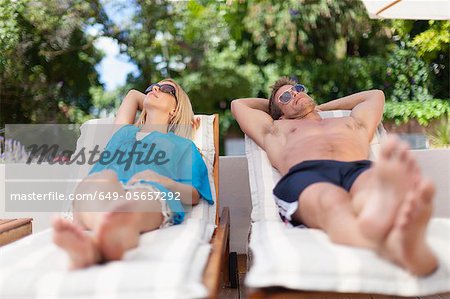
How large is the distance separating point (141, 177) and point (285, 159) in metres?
0.74

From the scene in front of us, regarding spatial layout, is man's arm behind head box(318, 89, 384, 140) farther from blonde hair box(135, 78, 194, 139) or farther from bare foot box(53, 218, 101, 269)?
bare foot box(53, 218, 101, 269)

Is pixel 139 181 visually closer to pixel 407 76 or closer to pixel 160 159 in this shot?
pixel 160 159

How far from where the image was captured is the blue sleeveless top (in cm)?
261

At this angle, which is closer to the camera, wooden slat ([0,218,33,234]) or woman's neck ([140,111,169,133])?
wooden slat ([0,218,33,234])

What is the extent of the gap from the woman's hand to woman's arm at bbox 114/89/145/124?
22.7 inches

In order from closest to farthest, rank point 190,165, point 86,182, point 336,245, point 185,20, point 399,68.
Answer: point 336,245 → point 86,182 → point 190,165 → point 399,68 → point 185,20

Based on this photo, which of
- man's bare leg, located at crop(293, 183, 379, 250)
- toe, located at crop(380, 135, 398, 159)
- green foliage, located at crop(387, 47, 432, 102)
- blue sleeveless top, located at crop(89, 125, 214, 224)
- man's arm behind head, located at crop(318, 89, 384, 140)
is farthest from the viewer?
green foliage, located at crop(387, 47, 432, 102)

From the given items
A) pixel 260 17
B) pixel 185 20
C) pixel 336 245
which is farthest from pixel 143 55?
pixel 336 245

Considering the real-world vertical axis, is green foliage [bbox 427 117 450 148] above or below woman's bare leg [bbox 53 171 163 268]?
above

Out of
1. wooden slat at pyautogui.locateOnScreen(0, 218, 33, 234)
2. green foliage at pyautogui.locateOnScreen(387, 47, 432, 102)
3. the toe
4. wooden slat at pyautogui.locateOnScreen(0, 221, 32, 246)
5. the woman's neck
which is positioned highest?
green foliage at pyautogui.locateOnScreen(387, 47, 432, 102)

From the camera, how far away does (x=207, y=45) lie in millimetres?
10328

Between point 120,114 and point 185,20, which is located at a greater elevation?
point 185,20

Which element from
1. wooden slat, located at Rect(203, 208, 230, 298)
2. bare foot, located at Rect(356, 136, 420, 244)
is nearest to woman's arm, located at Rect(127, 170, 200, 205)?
wooden slat, located at Rect(203, 208, 230, 298)

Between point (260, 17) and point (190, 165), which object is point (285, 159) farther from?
point (260, 17)
